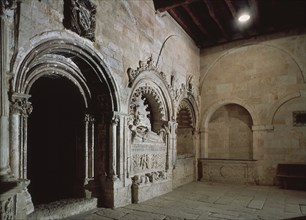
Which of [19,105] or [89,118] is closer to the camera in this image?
[19,105]

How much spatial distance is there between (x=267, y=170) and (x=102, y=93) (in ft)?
17.1

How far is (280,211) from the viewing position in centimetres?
413

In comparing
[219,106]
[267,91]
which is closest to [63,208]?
[219,106]

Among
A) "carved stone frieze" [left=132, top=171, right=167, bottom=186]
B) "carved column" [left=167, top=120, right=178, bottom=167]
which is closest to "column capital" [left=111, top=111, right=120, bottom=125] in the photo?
"carved stone frieze" [left=132, top=171, right=167, bottom=186]

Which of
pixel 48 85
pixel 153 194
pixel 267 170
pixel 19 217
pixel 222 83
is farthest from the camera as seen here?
pixel 222 83

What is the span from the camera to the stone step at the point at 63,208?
3248 mm

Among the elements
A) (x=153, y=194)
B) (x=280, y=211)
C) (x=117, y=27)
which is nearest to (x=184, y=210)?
(x=153, y=194)

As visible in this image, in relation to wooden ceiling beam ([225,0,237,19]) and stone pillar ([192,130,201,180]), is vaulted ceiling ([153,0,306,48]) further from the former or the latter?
stone pillar ([192,130,201,180])

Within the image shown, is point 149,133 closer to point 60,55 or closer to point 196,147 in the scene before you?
point 60,55

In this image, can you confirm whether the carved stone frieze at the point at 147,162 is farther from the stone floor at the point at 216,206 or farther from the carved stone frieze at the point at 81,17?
the carved stone frieze at the point at 81,17

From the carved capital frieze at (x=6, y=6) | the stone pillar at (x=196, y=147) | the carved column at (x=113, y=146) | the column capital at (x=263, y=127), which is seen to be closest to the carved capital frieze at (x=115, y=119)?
the carved column at (x=113, y=146)

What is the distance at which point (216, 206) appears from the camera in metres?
4.43

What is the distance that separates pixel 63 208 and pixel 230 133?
5.52 m

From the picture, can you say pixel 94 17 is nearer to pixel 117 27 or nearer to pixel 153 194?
pixel 117 27
